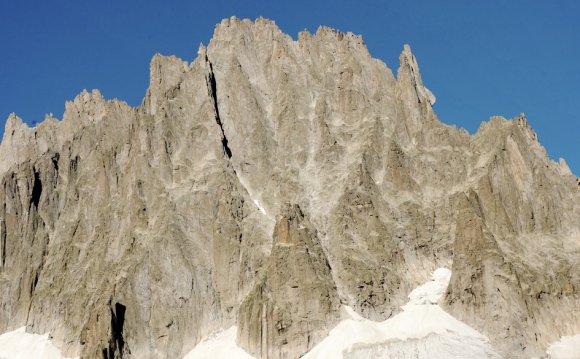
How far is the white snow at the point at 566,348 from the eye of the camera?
334 ft

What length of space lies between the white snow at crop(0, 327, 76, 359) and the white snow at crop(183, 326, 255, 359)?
20827 millimetres

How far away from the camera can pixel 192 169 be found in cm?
13050

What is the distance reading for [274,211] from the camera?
12675 cm

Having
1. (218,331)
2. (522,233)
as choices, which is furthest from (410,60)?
(218,331)

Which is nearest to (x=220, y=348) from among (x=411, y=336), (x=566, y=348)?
(x=411, y=336)

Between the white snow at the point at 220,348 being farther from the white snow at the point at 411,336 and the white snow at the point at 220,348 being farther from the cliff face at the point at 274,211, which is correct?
the white snow at the point at 411,336

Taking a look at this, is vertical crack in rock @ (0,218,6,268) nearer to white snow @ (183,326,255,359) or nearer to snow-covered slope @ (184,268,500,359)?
white snow @ (183,326,255,359)

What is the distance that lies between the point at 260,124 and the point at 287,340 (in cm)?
4029

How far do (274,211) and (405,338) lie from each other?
30.0m

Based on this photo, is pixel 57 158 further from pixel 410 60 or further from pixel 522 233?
pixel 522 233

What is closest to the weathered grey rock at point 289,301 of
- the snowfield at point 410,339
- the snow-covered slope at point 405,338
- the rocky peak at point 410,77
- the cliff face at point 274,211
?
the cliff face at point 274,211

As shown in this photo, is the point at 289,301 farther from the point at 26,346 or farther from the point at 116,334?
the point at 26,346

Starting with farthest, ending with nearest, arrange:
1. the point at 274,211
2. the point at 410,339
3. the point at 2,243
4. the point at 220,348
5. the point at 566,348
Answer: the point at 2,243 → the point at 274,211 → the point at 220,348 → the point at 410,339 → the point at 566,348

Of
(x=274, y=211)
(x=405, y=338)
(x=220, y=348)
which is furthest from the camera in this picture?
(x=274, y=211)
